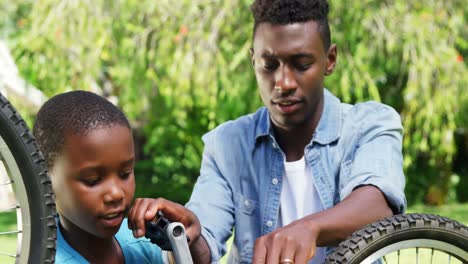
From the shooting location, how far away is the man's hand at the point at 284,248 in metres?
1.94

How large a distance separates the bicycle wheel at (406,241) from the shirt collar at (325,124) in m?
0.61

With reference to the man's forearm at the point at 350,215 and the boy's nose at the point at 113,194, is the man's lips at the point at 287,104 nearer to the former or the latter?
the man's forearm at the point at 350,215

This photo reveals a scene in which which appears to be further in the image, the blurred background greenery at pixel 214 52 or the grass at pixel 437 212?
the grass at pixel 437 212

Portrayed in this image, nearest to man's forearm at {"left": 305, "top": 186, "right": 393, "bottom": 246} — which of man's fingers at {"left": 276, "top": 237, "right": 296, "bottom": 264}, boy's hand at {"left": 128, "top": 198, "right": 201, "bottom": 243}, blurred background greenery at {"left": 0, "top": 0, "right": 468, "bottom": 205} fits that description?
man's fingers at {"left": 276, "top": 237, "right": 296, "bottom": 264}

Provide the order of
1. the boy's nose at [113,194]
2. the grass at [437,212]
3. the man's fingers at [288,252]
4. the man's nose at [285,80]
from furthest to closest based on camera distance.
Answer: the grass at [437,212], the man's nose at [285,80], the boy's nose at [113,194], the man's fingers at [288,252]

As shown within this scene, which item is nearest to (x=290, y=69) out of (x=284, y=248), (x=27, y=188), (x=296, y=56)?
(x=296, y=56)

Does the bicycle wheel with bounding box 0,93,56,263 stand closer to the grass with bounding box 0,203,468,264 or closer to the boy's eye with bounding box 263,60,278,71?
the boy's eye with bounding box 263,60,278,71

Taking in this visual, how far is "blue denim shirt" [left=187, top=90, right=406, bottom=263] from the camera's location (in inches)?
103

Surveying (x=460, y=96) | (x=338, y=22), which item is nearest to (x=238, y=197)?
(x=338, y=22)

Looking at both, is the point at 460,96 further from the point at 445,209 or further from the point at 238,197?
the point at 238,197

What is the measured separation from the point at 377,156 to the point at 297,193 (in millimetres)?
367

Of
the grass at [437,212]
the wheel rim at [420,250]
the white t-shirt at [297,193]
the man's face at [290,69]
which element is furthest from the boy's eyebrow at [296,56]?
the grass at [437,212]

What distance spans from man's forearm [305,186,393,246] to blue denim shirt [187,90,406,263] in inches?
8.2

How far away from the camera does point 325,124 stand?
108 inches
